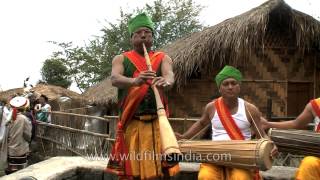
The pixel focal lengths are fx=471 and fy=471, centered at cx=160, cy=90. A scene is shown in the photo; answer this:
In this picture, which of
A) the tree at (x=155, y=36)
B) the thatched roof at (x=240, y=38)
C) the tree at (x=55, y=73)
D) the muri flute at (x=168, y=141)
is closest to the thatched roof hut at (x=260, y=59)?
the thatched roof at (x=240, y=38)

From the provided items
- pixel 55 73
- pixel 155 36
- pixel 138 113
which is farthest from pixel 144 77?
pixel 55 73

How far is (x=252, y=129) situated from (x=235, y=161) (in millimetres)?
552

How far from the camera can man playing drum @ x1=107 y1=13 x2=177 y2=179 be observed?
3.70 metres

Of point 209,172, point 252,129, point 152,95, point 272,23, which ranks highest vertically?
point 272,23

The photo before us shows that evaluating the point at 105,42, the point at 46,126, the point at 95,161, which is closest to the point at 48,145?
the point at 46,126

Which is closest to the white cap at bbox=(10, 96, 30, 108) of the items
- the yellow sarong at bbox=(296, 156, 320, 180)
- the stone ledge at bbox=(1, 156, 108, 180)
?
the stone ledge at bbox=(1, 156, 108, 180)

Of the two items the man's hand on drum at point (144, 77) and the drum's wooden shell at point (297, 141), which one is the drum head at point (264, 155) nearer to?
the drum's wooden shell at point (297, 141)

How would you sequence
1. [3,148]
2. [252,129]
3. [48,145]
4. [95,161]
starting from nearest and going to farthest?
1. [252,129]
2. [95,161]
3. [3,148]
4. [48,145]

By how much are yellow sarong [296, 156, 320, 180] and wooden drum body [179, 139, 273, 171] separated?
0.27 metres

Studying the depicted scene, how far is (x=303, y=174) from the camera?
365 cm

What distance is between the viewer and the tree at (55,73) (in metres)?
36.0

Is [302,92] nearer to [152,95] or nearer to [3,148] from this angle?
[3,148]

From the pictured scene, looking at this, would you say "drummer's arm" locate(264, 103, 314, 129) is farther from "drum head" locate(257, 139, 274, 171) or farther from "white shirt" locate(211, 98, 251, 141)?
"drum head" locate(257, 139, 274, 171)

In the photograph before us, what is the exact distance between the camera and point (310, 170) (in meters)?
3.63
